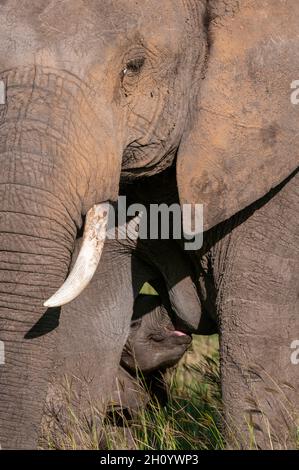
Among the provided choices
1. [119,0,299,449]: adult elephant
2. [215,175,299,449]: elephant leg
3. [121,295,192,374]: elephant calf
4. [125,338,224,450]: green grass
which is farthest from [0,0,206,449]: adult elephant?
[121,295,192,374]: elephant calf

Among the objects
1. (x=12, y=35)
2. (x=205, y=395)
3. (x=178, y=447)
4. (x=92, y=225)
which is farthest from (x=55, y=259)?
(x=205, y=395)

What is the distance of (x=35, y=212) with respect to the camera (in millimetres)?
5062

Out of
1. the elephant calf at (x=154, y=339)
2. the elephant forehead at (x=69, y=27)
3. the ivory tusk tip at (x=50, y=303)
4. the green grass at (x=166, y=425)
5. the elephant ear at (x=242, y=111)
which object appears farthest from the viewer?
the elephant calf at (x=154, y=339)

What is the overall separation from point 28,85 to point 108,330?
1695 mm

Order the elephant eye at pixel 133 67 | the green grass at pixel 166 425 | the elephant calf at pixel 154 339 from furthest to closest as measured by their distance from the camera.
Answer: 1. the elephant calf at pixel 154 339
2. the green grass at pixel 166 425
3. the elephant eye at pixel 133 67

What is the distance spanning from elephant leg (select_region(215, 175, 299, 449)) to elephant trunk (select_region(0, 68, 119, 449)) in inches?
29.3

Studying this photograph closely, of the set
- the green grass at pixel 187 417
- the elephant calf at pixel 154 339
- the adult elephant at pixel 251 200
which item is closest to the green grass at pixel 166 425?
the green grass at pixel 187 417

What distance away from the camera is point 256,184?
19.0ft

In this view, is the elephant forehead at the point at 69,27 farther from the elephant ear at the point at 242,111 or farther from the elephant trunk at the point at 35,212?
the elephant ear at the point at 242,111

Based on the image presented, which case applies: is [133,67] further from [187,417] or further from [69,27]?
[187,417]

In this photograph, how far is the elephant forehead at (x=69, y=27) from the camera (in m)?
5.19

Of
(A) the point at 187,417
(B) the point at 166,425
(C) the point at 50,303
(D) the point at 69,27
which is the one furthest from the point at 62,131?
(A) the point at 187,417

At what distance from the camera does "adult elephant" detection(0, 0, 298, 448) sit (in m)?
5.10

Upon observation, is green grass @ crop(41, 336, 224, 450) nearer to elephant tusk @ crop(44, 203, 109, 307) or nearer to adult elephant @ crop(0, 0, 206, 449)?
adult elephant @ crop(0, 0, 206, 449)
